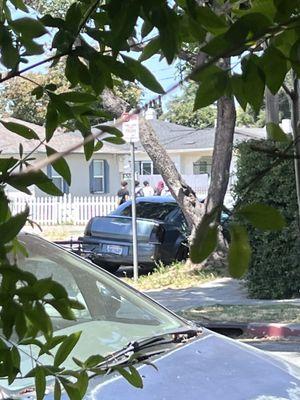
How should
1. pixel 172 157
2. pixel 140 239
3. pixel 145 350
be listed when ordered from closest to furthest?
pixel 145 350 < pixel 140 239 < pixel 172 157

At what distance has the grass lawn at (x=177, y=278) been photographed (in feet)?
44.7

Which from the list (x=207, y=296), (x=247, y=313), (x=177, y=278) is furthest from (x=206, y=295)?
(x=247, y=313)

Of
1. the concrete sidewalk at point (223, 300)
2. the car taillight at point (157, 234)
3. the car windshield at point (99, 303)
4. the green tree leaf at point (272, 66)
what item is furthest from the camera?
the car taillight at point (157, 234)

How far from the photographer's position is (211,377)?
3068mm

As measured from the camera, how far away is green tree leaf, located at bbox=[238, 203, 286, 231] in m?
1.35

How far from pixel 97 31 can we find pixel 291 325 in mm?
8111

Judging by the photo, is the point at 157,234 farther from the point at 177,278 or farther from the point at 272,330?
the point at 272,330

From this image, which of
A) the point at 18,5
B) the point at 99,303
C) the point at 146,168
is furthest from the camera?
the point at 146,168

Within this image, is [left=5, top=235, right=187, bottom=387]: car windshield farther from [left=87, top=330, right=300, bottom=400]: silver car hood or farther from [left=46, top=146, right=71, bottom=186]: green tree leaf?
[left=46, top=146, right=71, bottom=186]: green tree leaf

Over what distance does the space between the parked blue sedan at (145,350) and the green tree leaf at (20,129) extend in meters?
0.93

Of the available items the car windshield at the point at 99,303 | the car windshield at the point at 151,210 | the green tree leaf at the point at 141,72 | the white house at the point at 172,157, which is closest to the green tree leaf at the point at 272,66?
the green tree leaf at the point at 141,72

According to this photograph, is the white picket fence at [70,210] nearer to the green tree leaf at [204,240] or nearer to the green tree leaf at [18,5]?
the green tree leaf at [18,5]

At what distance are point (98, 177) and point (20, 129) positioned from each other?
3680 centimetres

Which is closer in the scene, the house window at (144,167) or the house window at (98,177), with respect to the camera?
the house window at (98,177)
